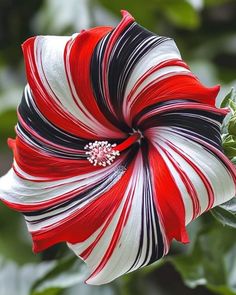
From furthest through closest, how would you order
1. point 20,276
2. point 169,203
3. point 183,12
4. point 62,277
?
1. point 183,12
2. point 20,276
3. point 62,277
4. point 169,203

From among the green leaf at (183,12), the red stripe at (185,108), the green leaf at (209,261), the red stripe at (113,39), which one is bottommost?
the green leaf at (209,261)

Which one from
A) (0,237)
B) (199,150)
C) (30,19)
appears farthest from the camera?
(30,19)

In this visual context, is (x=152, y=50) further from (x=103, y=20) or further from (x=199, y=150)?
(x=103, y=20)

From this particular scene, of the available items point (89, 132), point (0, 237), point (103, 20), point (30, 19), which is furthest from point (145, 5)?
point (89, 132)

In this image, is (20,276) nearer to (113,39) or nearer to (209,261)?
(209,261)

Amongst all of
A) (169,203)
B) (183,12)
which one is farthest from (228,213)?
(183,12)

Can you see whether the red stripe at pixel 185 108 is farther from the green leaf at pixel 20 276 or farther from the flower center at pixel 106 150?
the green leaf at pixel 20 276

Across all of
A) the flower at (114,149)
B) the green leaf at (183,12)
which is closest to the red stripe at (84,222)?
the flower at (114,149)
